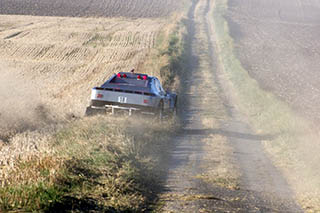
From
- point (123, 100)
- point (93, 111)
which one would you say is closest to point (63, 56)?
point (93, 111)

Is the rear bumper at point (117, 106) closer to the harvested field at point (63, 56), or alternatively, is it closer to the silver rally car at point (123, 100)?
the silver rally car at point (123, 100)

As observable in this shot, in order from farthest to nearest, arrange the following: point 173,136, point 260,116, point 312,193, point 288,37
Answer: point 288,37, point 260,116, point 173,136, point 312,193

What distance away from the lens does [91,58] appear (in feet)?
101

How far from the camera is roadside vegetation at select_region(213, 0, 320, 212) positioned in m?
9.86

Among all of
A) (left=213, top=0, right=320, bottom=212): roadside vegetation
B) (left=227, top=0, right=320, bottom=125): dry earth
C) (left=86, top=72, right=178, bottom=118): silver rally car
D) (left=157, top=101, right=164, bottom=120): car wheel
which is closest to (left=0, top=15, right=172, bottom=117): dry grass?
(left=86, top=72, right=178, bottom=118): silver rally car

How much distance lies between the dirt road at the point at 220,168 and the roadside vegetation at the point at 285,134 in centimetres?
30

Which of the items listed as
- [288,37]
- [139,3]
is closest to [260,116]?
[288,37]

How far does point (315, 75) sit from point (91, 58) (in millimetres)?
14085

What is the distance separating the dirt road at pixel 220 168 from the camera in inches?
313

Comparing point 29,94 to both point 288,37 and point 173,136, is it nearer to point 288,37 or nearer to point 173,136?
point 173,136

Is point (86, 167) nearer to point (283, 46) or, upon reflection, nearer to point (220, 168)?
point (220, 168)

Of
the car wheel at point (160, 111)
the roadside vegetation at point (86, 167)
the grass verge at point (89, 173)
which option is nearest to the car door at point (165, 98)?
the car wheel at point (160, 111)

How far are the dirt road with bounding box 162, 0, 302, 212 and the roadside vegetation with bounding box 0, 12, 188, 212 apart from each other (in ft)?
1.61

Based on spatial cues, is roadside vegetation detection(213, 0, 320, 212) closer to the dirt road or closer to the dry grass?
the dirt road
